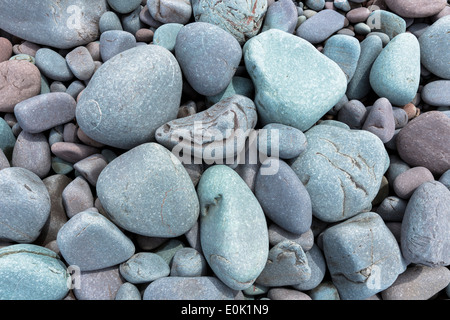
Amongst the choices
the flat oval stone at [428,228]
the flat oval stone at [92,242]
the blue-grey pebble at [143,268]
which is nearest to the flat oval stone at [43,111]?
the flat oval stone at [92,242]

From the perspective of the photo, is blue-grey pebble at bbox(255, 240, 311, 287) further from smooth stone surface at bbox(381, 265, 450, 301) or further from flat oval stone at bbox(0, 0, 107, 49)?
flat oval stone at bbox(0, 0, 107, 49)

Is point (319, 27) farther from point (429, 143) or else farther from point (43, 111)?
point (43, 111)

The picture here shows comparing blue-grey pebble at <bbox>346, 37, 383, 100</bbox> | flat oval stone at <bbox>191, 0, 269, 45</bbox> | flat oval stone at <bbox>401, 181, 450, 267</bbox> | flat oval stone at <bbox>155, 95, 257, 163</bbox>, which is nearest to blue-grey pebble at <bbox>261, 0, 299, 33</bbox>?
flat oval stone at <bbox>191, 0, 269, 45</bbox>

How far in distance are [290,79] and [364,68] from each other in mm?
551

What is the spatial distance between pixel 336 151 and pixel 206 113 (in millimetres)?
646

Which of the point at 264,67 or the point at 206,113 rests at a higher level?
the point at 264,67

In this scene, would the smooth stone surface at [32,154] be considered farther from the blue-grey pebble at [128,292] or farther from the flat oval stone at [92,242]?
the blue-grey pebble at [128,292]

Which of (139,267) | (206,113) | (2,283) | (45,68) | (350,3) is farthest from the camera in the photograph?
(350,3)

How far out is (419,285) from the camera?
56.0 inches

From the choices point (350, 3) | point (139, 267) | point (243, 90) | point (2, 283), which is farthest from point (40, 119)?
point (350, 3)

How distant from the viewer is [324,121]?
1.61 meters

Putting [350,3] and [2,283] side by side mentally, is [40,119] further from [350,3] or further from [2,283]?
[350,3]

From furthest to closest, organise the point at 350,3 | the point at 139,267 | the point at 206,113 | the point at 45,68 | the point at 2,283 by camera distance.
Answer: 1. the point at 350,3
2. the point at 45,68
3. the point at 206,113
4. the point at 139,267
5. the point at 2,283

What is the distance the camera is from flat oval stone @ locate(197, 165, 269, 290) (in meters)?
1.27
